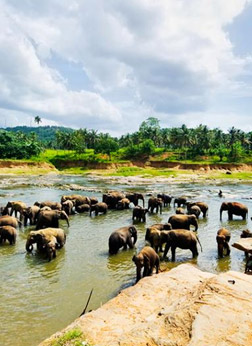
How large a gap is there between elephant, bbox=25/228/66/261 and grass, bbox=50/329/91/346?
8.26 m

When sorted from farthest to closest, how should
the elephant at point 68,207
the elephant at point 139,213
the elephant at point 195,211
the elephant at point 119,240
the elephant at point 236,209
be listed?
the elephant at point 68,207
the elephant at point 236,209
the elephant at point 195,211
the elephant at point 139,213
the elephant at point 119,240

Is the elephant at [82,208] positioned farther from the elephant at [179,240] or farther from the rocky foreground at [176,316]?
the rocky foreground at [176,316]

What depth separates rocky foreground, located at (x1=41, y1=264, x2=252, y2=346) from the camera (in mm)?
6438

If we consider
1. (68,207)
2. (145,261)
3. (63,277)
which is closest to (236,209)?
(68,207)

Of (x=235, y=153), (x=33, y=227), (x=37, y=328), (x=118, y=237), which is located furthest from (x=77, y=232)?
(x=235, y=153)

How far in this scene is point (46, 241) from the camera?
1547 cm

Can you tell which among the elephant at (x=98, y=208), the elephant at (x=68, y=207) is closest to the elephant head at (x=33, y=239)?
the elephant at (x=68, y=207)

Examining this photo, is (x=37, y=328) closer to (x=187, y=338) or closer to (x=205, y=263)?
(x=187, y=338)

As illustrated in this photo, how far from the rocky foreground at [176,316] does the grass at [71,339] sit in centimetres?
15

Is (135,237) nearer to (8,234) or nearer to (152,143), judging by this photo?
(8,234)

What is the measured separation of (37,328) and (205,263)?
8309 millimetres

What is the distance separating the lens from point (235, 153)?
343 feet

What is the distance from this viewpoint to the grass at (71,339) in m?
6.43

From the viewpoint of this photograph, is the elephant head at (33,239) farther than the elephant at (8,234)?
No
